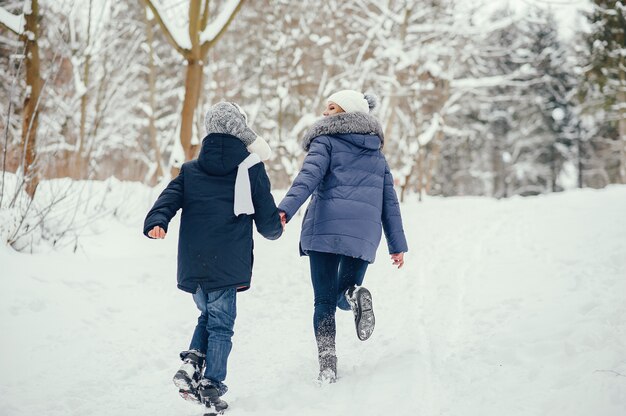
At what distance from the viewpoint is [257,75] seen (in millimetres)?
16047

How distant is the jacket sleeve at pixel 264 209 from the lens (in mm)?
2922

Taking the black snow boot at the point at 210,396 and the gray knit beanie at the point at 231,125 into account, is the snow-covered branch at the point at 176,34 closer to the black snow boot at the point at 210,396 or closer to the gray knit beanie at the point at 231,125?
the gray knit beanie at the point at 231,125

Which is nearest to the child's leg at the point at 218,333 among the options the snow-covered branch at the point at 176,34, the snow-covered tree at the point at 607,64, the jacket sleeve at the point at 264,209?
the jacket sleeve at the point at 264,209

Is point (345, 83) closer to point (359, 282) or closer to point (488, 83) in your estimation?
point (488, 83)

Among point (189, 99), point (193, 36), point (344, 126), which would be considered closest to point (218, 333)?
point (344, 126)

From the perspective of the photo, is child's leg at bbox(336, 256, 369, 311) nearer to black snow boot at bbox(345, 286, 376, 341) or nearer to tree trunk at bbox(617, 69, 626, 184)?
black snow boot at bbox(345, 286, 376, 341)

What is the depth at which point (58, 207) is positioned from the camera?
5258mm

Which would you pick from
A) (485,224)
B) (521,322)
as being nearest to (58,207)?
(521,322)

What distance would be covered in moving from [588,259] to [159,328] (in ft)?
14.2

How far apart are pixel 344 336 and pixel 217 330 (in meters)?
1.57

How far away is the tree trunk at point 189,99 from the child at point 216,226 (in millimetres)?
3485

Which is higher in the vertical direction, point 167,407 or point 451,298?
point 451,298

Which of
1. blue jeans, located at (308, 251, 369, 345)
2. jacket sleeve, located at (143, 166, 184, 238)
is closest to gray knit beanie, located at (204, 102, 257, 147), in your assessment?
jacket sleeve, located at (143, 166, 184, 238)

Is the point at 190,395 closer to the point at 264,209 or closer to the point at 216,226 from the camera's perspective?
the point at 216,226
